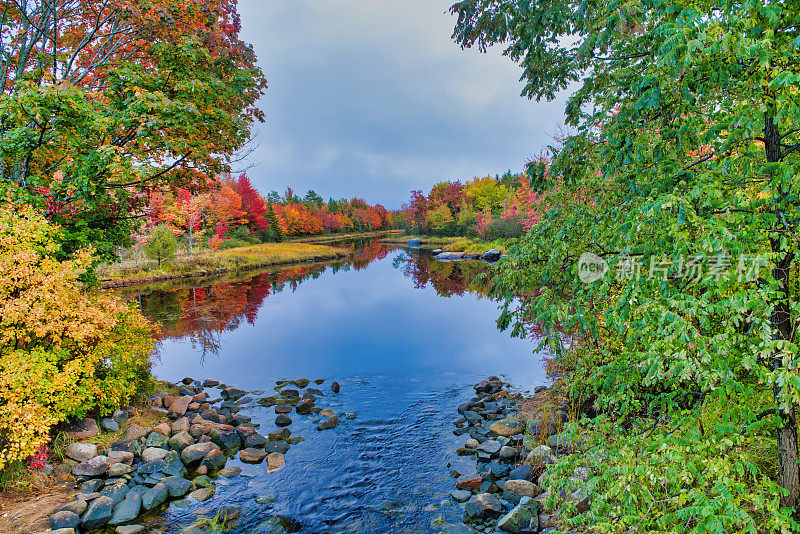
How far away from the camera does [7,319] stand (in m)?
5.44

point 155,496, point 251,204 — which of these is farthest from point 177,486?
point 251,204

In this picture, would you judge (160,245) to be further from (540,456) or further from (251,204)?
(540,456)

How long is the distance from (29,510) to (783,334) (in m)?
8.35

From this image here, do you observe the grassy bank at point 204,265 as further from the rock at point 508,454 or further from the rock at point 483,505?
the rock at point 483,505

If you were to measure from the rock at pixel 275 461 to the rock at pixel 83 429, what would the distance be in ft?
9.92

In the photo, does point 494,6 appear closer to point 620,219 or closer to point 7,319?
point 620,219

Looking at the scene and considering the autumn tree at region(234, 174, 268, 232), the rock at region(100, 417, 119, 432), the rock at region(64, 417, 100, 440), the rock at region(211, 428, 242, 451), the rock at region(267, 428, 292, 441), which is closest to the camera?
the rock at region(64, 417, 100, 440)

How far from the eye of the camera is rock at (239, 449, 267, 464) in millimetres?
6840

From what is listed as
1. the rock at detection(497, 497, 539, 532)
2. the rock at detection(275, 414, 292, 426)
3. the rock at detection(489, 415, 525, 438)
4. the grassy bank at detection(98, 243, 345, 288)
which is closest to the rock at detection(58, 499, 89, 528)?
the rock at detection(275, 414, 292, 426)

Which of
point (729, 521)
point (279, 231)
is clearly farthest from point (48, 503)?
point (279, 231)

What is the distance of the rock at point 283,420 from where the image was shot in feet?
27.1

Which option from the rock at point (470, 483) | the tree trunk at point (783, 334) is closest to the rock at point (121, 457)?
the rock at point (470, 483)

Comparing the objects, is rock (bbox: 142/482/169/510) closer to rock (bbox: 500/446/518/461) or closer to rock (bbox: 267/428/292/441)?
rock (bbox: 267/428/292/441)

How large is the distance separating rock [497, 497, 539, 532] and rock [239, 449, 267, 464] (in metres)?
4.25
